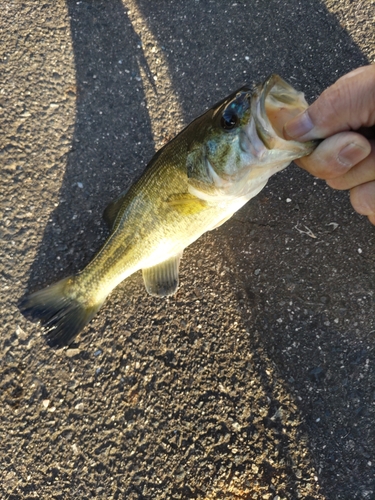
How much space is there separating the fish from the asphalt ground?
319 millimetres

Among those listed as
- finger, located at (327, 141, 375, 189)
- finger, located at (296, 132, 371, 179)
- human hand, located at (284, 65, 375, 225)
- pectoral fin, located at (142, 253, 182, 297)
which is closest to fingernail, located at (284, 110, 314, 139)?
human hand, located at (284, 65, 375, 225)

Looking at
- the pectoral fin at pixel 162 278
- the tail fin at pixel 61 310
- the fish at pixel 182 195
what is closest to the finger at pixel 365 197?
the fish at pixel 182 195

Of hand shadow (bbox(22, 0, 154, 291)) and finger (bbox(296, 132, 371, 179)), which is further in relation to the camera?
hand shadow (bbox(22, 0, 154, 291))

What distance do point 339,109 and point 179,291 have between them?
163 cm

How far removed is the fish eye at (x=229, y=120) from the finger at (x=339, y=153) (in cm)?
44

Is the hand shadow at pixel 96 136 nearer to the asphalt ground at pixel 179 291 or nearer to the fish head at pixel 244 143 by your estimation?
the asphalt ground at pixel 179 291

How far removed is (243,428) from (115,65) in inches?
119

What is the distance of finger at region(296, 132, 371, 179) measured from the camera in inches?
79.3

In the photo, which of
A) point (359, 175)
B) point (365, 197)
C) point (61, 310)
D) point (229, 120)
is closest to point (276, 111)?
point (229, 120)

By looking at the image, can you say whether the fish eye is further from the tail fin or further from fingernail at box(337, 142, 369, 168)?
the tail fin

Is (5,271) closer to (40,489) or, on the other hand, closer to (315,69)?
(40,489)

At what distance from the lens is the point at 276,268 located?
2977 millimetres

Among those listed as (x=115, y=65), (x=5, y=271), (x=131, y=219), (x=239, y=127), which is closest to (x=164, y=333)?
(x=131, y=219)

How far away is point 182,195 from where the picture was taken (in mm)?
2238
